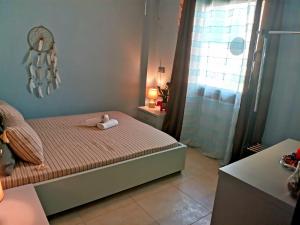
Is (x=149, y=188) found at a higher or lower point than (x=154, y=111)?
lower

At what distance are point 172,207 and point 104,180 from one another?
2.29 feet

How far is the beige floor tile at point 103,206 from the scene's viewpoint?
1969 millimetres

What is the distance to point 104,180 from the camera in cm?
207

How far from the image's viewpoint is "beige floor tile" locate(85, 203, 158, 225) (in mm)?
1893

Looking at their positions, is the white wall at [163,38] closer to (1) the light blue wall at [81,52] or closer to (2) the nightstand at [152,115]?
(1) the light blue wall at [81,52]

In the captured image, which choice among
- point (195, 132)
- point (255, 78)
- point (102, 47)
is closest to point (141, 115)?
point (195, 132)

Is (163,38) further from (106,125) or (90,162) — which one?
(90,162)

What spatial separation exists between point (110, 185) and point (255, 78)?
6.62 feet

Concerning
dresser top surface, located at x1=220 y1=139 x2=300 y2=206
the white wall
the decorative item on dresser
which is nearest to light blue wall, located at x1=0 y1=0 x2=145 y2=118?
the white wall

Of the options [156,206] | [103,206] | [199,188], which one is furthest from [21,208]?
[199,188]

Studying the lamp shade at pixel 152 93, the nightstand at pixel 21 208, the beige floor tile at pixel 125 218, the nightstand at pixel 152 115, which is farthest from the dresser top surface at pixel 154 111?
the nightstand at pixel 21 208

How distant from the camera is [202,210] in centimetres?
214

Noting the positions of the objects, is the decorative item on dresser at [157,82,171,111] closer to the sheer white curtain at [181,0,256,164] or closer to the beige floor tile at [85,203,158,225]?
the sheer white curtain at [181,0,256,164]

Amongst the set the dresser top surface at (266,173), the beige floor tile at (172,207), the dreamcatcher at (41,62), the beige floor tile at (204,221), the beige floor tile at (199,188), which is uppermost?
the dreamcatcher at (41,62)
